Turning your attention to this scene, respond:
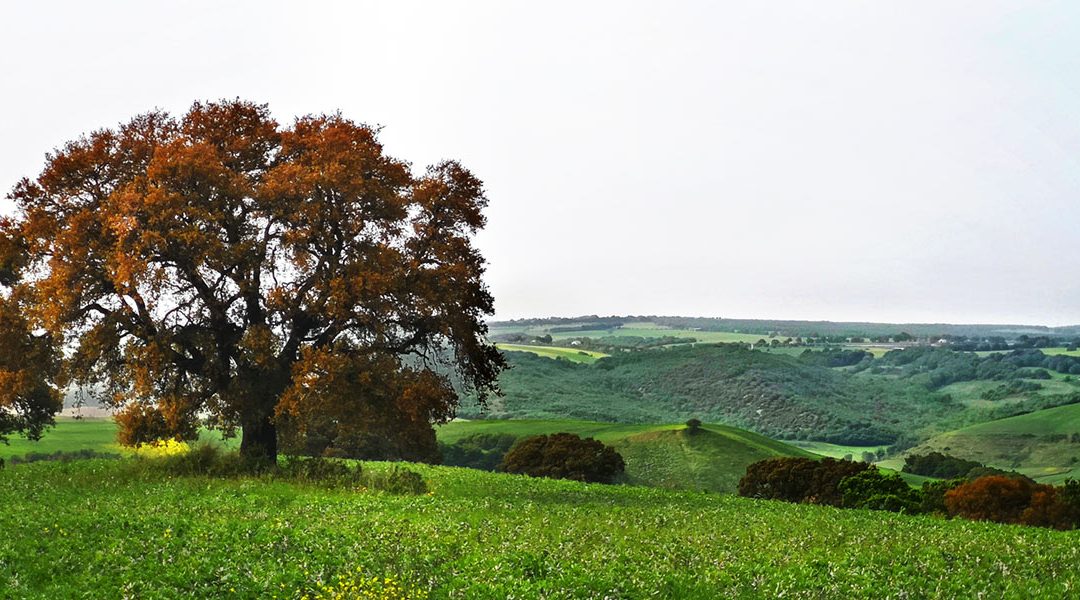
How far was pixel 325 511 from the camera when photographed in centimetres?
2489

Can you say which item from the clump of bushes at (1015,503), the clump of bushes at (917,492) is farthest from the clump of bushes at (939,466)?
the clump of bushes at (1015,503)

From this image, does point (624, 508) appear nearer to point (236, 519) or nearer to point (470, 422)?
point (236, 519)

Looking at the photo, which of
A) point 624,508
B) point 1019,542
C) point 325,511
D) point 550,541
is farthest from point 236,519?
point 1019,542

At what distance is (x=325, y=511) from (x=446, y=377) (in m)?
11.2

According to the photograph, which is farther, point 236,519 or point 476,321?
point 476,321

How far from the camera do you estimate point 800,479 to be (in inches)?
1886

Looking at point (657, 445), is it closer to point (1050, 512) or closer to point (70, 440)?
point (1050, 512)

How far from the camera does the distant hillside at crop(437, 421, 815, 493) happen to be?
236 feet

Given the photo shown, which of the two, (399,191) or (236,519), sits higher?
(399,191)

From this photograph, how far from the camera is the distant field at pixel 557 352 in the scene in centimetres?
13225

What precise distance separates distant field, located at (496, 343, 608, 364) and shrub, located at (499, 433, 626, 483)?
73.2 metres

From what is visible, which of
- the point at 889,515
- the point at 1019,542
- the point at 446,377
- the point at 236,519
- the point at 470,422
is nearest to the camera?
the point at 236,519

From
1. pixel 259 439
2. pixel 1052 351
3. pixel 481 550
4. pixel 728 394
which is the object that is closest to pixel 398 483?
pixel 259 439

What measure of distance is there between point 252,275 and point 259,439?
20.0 ft
